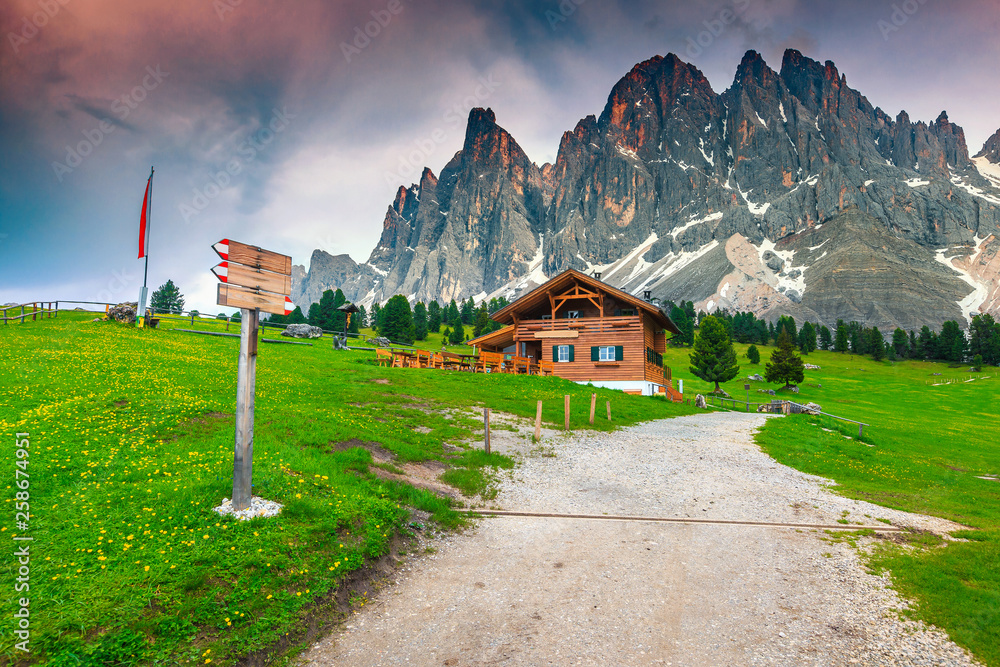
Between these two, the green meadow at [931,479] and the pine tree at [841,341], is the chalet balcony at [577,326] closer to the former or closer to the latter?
the green meadow at [931,479]

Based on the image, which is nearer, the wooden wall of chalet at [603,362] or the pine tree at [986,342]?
the wooden wall of chalet at [603,362]

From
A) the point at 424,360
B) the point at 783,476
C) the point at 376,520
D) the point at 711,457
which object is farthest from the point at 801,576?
the point at 424,360

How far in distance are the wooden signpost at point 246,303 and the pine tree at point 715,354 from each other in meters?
58.2

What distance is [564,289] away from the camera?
128 ft

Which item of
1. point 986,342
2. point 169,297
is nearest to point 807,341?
point 986,342

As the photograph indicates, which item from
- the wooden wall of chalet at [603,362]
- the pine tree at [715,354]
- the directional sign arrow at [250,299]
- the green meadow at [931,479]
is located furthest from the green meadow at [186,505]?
the pine tree at [715,354]

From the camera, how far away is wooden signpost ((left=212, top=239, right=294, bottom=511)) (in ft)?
24.1

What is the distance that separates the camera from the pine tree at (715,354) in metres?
57.9

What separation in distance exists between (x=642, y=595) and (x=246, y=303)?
748 centimetres

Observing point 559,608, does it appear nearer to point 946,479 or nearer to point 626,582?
point 626,582

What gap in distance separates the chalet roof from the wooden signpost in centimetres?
2788

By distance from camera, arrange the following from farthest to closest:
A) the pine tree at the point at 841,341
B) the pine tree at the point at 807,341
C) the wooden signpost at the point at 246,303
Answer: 1. the pine tree at the point at 841,341
2. the pine tree at the point at 807,341
3. the wooden signpost at the point at 246,303

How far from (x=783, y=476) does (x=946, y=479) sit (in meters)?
6.60

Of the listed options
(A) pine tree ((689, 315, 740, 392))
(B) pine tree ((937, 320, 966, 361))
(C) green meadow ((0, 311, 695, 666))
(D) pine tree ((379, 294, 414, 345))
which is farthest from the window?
(B) pine tree ((937, 320, 966, 361))
